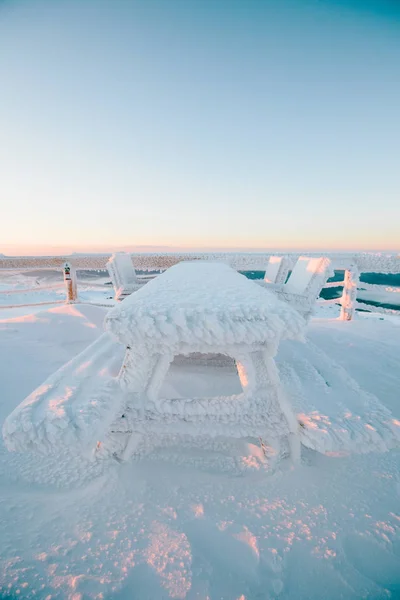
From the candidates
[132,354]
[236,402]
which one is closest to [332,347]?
[236,402]

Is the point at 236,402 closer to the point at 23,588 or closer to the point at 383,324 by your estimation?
the point at 23,588

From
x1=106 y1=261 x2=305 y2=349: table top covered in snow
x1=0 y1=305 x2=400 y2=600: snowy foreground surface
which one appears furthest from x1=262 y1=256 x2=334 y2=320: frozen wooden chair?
x1=106 y1=261 x2=305 y2=349: table top covered in snow

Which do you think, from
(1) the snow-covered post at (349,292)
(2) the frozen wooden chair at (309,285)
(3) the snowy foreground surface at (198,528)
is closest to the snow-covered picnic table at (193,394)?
(3) the snowy foreground surface at (198,528)

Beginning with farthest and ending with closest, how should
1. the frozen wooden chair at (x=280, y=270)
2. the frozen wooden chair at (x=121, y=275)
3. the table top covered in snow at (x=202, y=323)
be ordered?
the frozen wooden chair at (x=280, y=270) → the frozen wooden chair at (x=121, y=275) → the table top covered in snow at (x=202, y=323)

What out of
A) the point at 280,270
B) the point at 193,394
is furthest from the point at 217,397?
the point at 280,270

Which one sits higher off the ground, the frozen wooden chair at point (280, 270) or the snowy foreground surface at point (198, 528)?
the frozen wooden chair at point (280, 270)

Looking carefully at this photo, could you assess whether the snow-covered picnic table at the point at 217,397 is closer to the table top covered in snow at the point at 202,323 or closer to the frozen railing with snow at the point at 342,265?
the table top covered in snow at the point at 202,323
